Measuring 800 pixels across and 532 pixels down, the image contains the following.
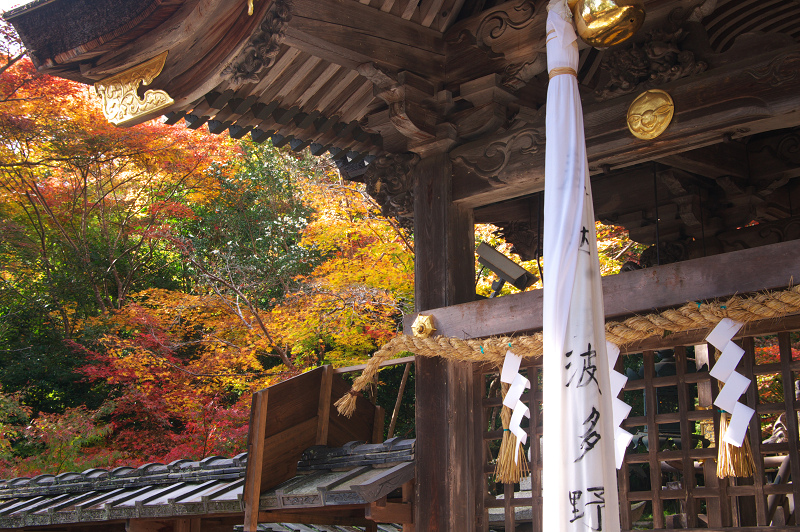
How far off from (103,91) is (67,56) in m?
0.21

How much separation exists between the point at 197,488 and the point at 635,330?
3.09 meters

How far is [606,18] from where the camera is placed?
8.52ft

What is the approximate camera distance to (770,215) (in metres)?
4.90

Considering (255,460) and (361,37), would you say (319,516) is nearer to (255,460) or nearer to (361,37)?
(255,460)

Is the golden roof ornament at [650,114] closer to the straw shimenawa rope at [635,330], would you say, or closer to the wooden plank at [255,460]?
the straw shimenawa rope at [635,330]

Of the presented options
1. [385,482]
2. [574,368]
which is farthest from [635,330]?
[385,482]

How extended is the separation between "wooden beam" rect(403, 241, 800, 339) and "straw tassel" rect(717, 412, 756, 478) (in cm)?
58

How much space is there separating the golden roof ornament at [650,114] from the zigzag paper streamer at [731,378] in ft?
2.91

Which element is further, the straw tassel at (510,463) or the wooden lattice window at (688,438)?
the straw tassel at (510,463)

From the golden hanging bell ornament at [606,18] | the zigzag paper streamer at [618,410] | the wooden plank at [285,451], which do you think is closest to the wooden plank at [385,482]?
the wooden plank at [285,451]

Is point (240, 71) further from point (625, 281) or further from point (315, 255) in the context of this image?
point (315, 255)

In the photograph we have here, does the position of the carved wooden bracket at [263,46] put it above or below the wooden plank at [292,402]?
above

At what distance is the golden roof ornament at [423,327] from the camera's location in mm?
3570

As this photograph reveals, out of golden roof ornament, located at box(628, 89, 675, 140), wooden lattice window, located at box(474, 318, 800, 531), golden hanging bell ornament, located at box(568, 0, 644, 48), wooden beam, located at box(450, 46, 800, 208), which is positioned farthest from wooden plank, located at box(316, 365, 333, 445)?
golden hanging bell ornament, located at box(568, 0, 644, 48)
